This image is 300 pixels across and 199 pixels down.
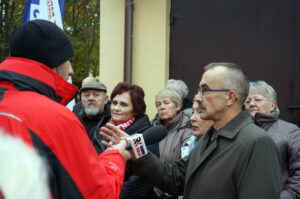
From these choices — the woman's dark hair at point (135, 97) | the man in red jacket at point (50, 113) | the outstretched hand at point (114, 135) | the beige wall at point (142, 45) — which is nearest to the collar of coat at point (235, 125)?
the outstretched hand at point (114, 135)

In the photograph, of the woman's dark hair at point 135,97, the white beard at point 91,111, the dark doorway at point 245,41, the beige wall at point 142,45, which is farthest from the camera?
the beige wall at point 142,45

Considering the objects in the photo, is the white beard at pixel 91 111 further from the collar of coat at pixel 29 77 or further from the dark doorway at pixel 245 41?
the collar of coat at pixel 29 77

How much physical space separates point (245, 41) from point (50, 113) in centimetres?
495

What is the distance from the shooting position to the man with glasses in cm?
204

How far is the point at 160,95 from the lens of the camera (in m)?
4.79

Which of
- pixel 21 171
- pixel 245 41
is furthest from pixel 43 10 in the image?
pixel 21 171

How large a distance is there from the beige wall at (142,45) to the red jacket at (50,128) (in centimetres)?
477

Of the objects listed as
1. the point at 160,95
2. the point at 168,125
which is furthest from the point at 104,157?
the point at 160,95

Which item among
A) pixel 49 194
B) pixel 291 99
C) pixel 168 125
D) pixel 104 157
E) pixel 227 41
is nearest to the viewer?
pixel 49 194

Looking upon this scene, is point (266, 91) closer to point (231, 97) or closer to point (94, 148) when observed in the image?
point (231, 97)

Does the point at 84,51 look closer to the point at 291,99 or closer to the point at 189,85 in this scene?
the point at 189,85

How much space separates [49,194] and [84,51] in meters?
16.3

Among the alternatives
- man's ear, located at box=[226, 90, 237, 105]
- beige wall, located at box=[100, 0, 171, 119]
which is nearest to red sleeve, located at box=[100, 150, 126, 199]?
man's ear, located at box=[226, 90, 237, 105]

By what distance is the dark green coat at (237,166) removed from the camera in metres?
2.03
